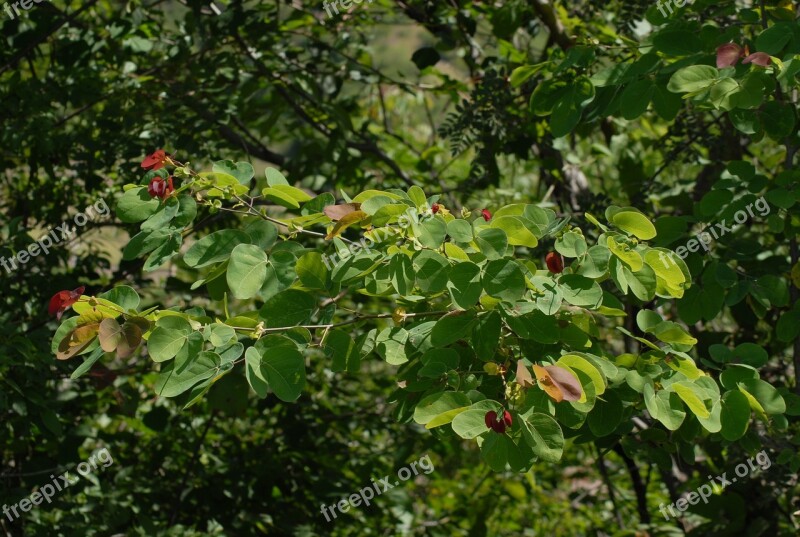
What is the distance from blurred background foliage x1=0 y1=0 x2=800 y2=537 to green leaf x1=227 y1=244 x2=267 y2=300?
1.15 meters

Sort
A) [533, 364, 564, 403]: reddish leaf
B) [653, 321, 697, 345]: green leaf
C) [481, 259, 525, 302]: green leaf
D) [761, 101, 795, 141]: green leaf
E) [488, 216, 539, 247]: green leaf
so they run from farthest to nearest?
1. [761, 101, 795, 141]: green leaf
2. [653, 321, 697, 345]: green leaf
3. [488, 216, 539, 247]: green leaf
4. [481, 259, 525, 302]: green leaf
5. [533, 364, 564, 403]: reddish leaf

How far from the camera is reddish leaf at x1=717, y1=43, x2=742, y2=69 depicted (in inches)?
80.8

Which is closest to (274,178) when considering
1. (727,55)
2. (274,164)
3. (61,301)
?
(61,301)

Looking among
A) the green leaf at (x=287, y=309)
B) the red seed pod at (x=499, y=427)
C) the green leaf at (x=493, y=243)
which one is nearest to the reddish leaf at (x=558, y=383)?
the red seed pod at (x=499, y=427)

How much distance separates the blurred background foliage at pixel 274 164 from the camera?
9.94 ft

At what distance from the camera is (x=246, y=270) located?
172 centimetres

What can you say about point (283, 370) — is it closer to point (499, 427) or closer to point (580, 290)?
point (499, 427)

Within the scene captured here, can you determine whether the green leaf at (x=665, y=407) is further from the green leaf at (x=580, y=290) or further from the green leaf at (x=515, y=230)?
the green leaf at (x=515, y=230)

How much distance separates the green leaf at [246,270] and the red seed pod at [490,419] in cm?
50

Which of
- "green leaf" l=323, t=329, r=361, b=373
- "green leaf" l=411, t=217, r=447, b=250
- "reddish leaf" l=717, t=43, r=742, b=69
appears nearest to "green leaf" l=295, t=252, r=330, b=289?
"green leaf" l=323, t=329, r=361, b=373

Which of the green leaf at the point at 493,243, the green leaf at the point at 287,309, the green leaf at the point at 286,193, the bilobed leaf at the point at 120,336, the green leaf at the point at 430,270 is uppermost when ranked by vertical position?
the green leaf at the point at 286,193

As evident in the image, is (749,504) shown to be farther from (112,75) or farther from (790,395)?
(112,75)

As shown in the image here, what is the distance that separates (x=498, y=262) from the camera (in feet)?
5.50

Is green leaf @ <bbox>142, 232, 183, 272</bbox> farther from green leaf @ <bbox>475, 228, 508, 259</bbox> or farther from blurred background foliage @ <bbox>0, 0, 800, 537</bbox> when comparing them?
blurred background foliage @ <bbox>0, 0, 800, 537</bbox>
